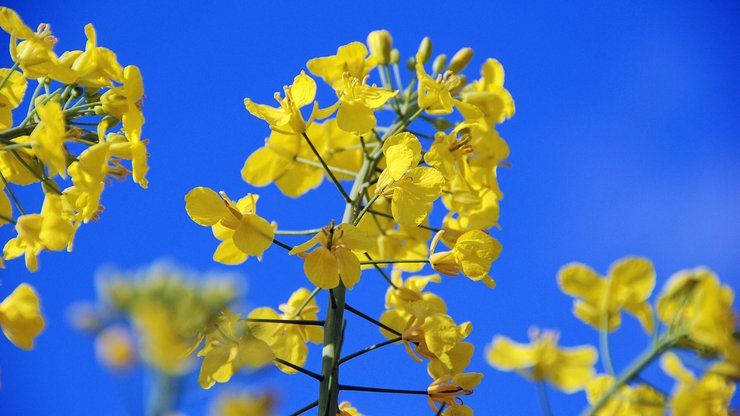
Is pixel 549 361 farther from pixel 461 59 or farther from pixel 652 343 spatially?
pixel 461 59

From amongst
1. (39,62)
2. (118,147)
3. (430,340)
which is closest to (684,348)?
(430,340)

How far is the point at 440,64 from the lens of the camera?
3125 mm

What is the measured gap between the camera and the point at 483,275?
2424mm

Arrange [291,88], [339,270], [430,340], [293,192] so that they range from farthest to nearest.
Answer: [293,192], [291,88], [430,340], [339,270]

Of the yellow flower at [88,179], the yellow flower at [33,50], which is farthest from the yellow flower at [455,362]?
the yellow flower at [33,50]

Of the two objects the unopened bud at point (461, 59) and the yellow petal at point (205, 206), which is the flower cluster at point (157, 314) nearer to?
the yellow petal at point (205, 206)

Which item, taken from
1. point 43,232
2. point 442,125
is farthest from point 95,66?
point 442,125

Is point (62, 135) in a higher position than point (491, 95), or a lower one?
lower

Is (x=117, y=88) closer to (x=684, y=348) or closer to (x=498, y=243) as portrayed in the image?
(x=498, y=243)

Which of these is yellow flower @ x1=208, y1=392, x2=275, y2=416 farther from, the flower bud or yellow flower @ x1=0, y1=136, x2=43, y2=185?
the flower bud

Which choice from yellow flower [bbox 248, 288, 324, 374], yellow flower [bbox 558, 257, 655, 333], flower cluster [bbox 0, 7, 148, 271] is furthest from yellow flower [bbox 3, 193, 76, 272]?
yellow flower [bbox 558, 257, 655, 333]

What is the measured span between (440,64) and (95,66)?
145 centimetres

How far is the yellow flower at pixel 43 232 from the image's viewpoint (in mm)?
2064

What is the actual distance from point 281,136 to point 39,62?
0.97 meters
